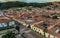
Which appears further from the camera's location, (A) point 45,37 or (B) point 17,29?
(B) point 17,29

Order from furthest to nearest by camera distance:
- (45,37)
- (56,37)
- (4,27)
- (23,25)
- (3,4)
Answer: (3,4) < (23,25) < (4,27) < (45,37) < (56,37)

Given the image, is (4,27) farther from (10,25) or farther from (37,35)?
(37,35)

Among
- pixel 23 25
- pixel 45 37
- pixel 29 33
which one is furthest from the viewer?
pixel 23 25

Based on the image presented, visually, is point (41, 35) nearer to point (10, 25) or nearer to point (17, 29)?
point (17, 29)

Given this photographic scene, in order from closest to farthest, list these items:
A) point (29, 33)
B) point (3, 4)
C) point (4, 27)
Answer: point (29, 33)
point (4, 27)
point (3, 4)

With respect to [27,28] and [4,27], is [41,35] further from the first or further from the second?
[4,27]

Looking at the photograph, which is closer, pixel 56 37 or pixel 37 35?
pixel 56 37

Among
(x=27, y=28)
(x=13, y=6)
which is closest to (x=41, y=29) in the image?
(x=27, y=28)

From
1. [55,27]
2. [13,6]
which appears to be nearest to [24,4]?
[13,6]

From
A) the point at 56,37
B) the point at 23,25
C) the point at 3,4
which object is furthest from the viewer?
the point at 3,4
